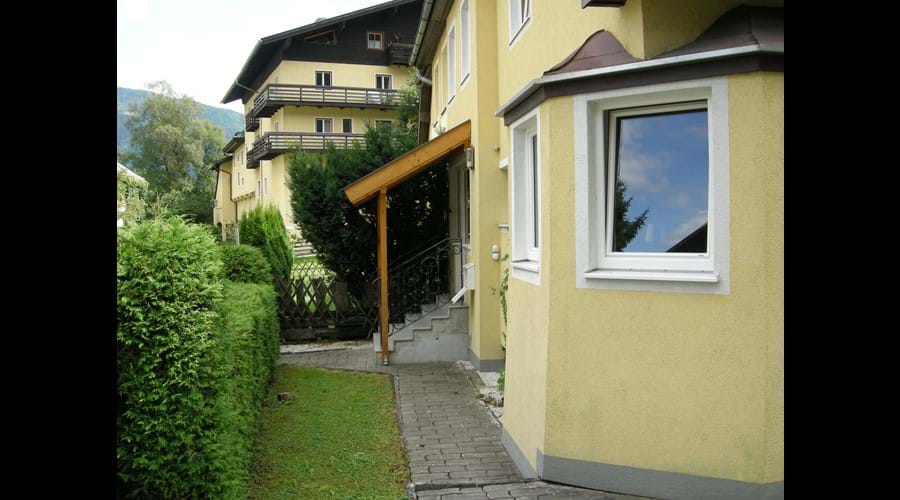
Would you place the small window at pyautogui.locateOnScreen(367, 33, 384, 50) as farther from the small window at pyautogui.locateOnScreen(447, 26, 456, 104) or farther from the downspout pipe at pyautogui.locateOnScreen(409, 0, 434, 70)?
the small window at pyautogui.locateOnScreen(447, 26, 456, 104)

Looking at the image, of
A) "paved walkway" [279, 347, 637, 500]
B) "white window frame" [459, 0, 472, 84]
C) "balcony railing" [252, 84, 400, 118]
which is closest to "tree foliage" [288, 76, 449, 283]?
"white window frame" [459, 0, 472, 84]

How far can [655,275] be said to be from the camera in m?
5.13

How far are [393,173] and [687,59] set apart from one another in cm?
704

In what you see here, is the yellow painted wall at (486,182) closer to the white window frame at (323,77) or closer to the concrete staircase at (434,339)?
the concrete staircase at (434,339)

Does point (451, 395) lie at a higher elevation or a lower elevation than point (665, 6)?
lower

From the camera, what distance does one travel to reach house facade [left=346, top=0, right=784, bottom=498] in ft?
15.6

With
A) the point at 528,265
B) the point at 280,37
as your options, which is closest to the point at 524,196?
the point at 528,265

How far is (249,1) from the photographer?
564 centimetres

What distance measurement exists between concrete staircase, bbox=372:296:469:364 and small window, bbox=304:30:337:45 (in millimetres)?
34363

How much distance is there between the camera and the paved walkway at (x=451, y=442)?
566 cm

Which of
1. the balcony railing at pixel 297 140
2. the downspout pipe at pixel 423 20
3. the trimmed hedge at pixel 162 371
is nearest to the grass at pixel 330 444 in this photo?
the trimmed hedge at pixel 162 371
